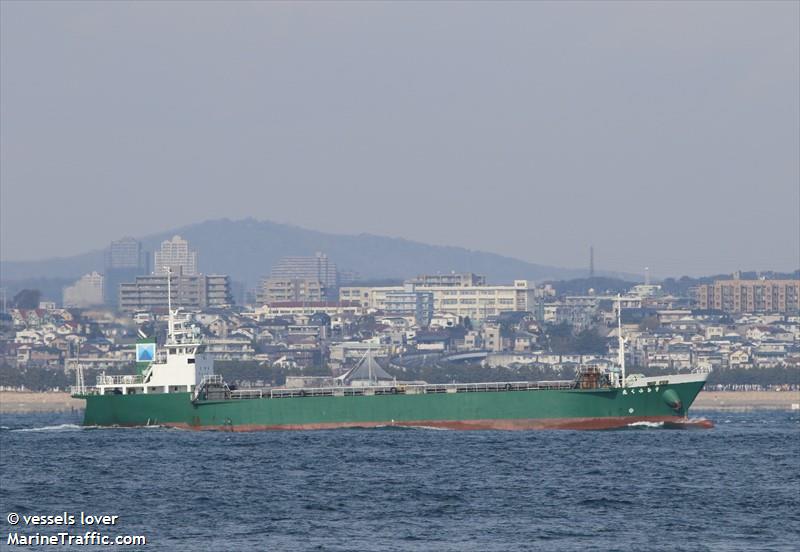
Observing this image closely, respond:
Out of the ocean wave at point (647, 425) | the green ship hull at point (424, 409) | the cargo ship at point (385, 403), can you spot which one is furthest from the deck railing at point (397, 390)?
the ocean wave at point (647, 425)

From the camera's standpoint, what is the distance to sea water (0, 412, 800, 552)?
42062 millimetres

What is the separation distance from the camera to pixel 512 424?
82.7 meters

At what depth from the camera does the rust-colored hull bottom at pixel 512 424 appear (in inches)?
3199

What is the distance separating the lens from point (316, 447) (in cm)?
7025

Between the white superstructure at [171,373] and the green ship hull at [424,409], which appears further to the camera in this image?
the white superstructure at [171,373]

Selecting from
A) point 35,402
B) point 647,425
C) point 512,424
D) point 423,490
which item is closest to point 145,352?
point 512,424

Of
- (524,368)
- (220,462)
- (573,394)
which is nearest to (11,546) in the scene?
(220,462)

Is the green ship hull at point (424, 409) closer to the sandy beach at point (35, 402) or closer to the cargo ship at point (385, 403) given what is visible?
the cargo ship at point (385, 403)

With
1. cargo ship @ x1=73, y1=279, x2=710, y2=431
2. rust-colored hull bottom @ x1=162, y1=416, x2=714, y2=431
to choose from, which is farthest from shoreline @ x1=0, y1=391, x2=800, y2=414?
rust-colored hull bottom @ x1=162, y1=416, x2=714, y2=431

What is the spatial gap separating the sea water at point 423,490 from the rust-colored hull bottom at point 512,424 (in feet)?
12.2

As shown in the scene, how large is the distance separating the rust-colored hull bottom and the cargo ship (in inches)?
2.0

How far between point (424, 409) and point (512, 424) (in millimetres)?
4640

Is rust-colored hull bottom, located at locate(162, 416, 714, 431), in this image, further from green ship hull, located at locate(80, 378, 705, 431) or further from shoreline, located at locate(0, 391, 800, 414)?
shoreline, located at locate(0, 391, 800, 414)

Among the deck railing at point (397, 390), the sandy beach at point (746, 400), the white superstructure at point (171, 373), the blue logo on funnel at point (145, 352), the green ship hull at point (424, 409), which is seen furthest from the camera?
the sandy beach at point (746, 400)
